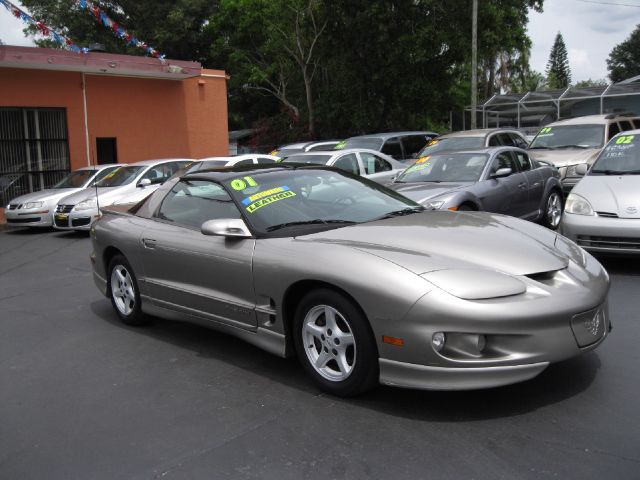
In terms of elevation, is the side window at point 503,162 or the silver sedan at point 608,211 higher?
the side window at point 503,162

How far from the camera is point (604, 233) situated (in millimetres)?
6793

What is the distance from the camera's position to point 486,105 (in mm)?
31875

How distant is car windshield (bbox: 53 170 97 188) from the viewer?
1489 cm

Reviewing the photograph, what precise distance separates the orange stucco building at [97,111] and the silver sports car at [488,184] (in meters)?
9.85

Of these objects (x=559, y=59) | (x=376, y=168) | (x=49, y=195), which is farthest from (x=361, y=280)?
(x=559, y=59)

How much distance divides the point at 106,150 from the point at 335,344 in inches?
679

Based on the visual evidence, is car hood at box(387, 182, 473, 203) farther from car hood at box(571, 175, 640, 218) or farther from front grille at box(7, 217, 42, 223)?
front grille at box(7, 217, 42, 223)

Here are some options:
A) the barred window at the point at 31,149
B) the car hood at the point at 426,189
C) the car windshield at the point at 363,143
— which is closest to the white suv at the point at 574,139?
the car windshield at the point at 363,143

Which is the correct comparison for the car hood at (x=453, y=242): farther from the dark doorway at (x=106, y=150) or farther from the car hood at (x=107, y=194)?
the dark doorway at (x=106, y=150)

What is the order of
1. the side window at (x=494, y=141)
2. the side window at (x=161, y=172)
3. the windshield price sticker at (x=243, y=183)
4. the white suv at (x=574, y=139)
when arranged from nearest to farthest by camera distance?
the windshield price sticker at (x=243, y=183) < the white suv at (x=574, y=139) < the side window at (x=494, y=141) < the side window at (x=161, y=172)

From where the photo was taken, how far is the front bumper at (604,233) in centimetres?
663

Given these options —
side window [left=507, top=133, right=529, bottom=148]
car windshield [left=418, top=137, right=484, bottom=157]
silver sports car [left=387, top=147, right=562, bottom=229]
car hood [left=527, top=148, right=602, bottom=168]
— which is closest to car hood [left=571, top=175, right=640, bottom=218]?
silver sports car [left=387, top=147, right=562, bottom=229]

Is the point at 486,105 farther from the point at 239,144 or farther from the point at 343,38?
the point at 239,144

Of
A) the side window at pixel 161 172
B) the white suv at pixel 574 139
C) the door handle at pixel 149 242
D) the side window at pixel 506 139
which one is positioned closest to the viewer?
the door handle at pixel 149 242
